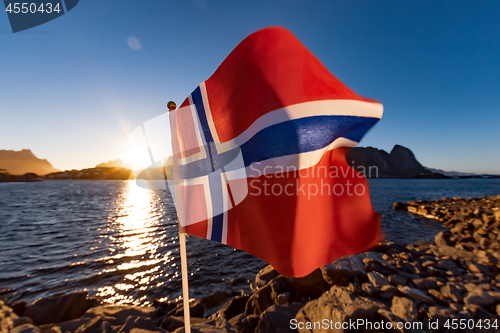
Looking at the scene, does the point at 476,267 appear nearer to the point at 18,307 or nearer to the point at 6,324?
the point at 6,324

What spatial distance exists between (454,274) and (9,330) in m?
11.0

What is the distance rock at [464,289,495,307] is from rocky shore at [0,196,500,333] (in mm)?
16

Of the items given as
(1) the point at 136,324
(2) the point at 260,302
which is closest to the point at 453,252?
(2) the point at 260,302

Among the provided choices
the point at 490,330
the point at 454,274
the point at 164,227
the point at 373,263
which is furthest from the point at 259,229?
the point at 164,227

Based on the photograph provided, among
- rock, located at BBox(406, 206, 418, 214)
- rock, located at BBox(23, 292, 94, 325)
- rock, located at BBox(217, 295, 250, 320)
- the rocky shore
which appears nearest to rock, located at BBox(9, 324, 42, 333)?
the rocky shore

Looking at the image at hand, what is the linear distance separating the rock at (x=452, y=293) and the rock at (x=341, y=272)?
62.1 inches

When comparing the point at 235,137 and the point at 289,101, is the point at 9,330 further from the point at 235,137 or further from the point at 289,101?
the point at 289,101

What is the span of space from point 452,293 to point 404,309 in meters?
1.71

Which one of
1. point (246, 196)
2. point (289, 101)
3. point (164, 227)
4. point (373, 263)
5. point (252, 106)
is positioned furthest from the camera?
point (164, 227)

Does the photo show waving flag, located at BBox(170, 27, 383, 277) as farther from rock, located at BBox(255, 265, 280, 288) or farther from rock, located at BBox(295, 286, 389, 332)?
rock, located at BBox(255, 265, 280, 288)

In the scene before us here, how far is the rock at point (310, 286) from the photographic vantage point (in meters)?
5.00

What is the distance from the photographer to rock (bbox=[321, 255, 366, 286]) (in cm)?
512

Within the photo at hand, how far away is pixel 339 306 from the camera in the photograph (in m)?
3.70

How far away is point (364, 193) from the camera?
7.70 ft
